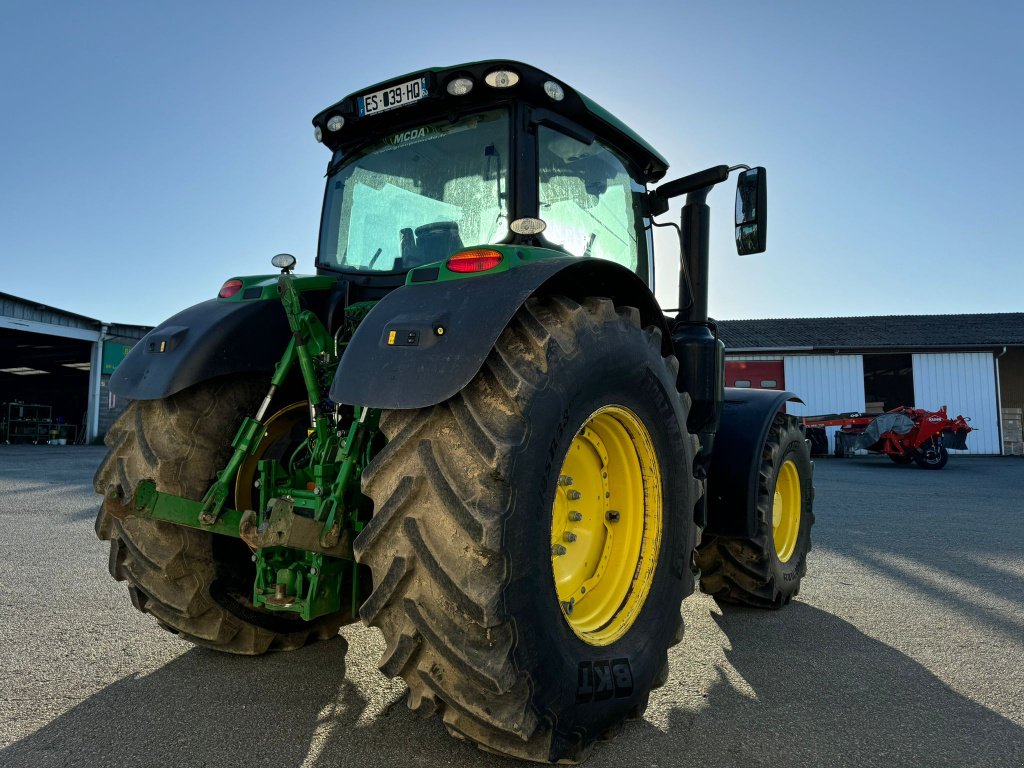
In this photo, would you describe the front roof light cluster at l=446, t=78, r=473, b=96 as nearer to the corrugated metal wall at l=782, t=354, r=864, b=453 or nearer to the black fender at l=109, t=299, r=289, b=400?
the black fender at l=109, t=299, r=289, b=400

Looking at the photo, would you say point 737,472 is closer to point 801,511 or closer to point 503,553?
point 801,511

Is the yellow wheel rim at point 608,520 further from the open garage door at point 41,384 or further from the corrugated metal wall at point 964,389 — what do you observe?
the corrugated metal wall at point 964,389

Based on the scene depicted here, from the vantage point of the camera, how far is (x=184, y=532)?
259 cm

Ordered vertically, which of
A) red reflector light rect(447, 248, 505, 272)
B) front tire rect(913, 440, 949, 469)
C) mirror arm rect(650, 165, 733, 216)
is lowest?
front tire rect(913, 440, 949, 469)

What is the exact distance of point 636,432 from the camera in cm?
242

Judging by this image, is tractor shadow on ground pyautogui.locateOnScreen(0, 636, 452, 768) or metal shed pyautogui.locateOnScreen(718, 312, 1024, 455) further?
→ metal shed pyautogui.locateOnScreen(718, 312, 1024, 455)

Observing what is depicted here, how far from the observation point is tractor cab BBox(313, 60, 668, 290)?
2.70 meters

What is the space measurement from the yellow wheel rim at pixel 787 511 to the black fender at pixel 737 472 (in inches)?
24.5

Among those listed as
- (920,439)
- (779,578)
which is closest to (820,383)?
(920,439)

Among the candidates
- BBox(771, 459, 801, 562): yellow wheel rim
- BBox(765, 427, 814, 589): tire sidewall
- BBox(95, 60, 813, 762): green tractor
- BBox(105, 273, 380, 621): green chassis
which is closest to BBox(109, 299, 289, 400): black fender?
BBox(95, 60, 813, 762): green tractor

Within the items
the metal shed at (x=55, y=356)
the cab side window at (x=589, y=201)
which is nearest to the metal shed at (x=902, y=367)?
the metal shed at (x=55, y=356)

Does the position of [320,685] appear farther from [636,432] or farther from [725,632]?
[725,632]

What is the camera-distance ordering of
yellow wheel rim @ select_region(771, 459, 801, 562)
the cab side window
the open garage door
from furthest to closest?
the open garage door, yellow wheel rim @ select_region(771, 459, 801, 562), the cab side window

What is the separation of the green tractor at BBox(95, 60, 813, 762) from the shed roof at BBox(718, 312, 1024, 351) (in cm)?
2168
